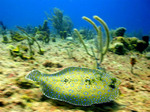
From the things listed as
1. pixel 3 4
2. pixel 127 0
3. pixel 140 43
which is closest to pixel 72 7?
pixel 127 0

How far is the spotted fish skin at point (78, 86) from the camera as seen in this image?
1.75m

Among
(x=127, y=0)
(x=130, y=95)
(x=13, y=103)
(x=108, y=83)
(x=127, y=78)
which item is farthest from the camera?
(x=127, y=0)

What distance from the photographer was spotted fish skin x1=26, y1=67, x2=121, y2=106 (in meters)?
1.75

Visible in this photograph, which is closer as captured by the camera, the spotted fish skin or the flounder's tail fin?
the spotted fish skin

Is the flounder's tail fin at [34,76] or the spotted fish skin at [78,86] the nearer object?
the spotted fish skin at [78,86]

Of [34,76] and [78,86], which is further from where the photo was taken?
[34,76]

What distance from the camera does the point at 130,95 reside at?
2.51 meters

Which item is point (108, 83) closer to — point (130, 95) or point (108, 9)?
point (130, 95)

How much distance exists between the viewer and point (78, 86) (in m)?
1.93

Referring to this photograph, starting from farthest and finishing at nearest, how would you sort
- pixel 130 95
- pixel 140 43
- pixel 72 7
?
pixel 72 7 → pixel 140 43 → pixel 130 95

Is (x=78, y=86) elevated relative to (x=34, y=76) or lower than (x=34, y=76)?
lower

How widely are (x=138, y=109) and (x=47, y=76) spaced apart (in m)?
1.92

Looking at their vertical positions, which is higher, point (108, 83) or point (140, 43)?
point (140, 43)

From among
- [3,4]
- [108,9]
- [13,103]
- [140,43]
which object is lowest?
[13,103]
